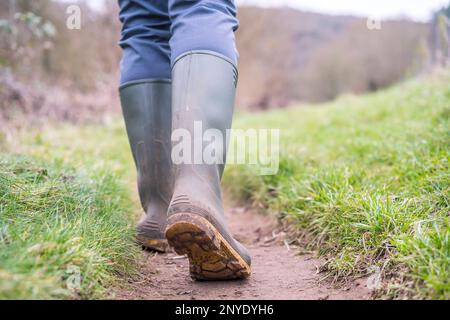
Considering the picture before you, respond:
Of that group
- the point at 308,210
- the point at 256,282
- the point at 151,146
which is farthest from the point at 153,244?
the point at 308,210

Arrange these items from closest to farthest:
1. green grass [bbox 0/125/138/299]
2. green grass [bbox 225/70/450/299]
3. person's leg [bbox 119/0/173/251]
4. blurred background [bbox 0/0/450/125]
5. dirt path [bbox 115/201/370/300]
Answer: green grass [bbox 0/125/138/299], green grass [bbox 225/70/450/299], dirt path [bbox 115/201/370/300], person's leg [bbox 119/0/173/251], blurred background [bbox 0/0/450/125]

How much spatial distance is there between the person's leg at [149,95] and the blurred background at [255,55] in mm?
1568

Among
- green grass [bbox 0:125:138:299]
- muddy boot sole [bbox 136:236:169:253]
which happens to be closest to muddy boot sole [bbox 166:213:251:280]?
green grass [bbox 0:125:138:299]

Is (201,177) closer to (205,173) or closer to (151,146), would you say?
(205,173)

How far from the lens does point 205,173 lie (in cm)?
123

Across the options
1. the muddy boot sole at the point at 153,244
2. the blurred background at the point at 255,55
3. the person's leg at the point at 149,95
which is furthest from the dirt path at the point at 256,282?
the blurred background at the point at 255,55

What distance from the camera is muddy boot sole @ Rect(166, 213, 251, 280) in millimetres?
1091

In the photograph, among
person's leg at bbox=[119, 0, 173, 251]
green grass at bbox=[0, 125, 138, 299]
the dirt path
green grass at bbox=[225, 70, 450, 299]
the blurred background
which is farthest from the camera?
the blurred background

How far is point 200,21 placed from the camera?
125 centimetres

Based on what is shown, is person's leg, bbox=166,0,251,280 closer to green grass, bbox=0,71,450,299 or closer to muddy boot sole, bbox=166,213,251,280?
muddy boot sole, bbox=166,213,251,280

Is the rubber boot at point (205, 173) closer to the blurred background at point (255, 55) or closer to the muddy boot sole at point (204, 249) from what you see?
the muddy boot sole at point (204, 249)

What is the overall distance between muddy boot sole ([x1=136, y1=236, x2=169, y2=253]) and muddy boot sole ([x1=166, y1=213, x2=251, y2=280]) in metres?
0.35

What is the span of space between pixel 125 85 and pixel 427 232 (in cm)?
103
